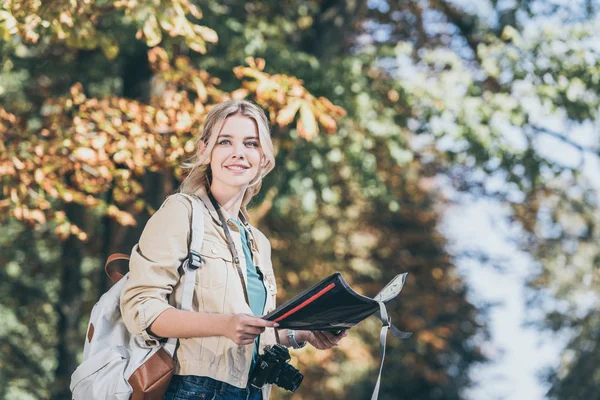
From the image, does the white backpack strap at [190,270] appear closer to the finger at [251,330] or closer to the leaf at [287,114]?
the finger at [251,330]

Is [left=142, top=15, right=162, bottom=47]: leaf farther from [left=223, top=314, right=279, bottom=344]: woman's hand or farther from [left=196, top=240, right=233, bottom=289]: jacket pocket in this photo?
[left=223, top=314, right=279, bottom=344]: woman's hand

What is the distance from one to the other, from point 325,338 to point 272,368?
0.26 meters

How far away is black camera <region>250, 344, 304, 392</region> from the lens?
3100 millimetres

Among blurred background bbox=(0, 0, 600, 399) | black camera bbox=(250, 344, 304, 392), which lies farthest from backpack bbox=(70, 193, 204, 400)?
blurred background bbox=(0, 0, 600, 399)

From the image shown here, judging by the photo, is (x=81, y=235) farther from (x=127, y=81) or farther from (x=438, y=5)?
(x=438, y=5)

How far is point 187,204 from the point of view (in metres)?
3.05

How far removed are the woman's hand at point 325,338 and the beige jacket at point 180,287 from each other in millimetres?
317

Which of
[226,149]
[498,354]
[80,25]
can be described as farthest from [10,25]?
[498,354]

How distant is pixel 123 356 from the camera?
2947 millimetres

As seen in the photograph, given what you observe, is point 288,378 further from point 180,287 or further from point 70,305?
point 70,305

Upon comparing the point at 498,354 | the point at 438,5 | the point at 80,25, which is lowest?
the point at 498,354

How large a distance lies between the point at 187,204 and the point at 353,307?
622 mm

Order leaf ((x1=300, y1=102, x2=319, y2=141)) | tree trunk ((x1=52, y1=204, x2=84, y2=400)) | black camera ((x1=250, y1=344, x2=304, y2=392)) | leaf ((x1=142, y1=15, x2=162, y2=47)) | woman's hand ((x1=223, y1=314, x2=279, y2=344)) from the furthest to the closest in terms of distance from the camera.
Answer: tree trunk ((x1=52, y1=204, x2=84, y2=400)) < leaf ((x1=300, y1=102, x2=319, y2=141)) < leaf ((x1=142, y1=15, x2=162, y2=47)) < black camera ((x1=250, y1=344, x2=304, y2=392)) < woman's hand ((x1=223, y1=314, x2=279, y2=344))

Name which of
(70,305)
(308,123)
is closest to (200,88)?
(308,123)
